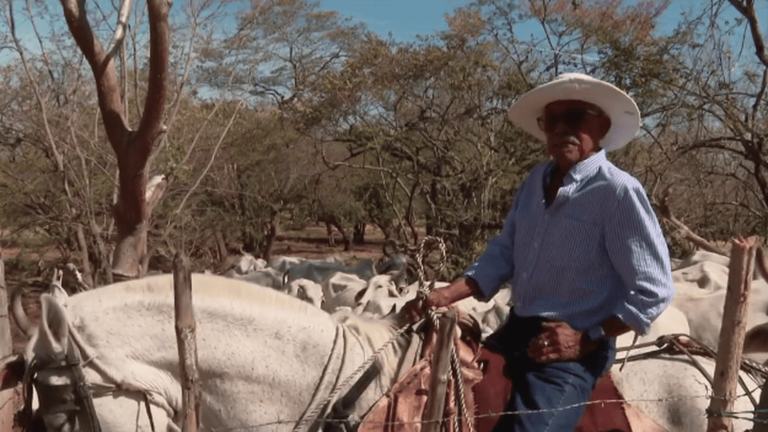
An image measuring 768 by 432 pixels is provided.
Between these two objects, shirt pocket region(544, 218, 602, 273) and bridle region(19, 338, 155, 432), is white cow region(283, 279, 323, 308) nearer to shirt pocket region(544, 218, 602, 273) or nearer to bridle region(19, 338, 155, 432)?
shirt pocket region(544, 218, 602, 273)

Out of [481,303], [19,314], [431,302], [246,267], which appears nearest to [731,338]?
[431,302]

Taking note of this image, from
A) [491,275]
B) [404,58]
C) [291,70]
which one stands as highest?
[291,70]

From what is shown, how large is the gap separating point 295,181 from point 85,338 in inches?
655

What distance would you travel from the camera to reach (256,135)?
17.5 meters

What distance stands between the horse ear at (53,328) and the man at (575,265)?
1.17 m

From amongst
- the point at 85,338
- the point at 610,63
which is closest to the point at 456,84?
the point at 610,63

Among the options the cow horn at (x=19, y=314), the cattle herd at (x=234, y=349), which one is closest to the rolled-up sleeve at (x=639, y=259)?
the cattle herd at (x=234, y=349)

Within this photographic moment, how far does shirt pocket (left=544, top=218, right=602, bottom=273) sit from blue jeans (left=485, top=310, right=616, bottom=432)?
0.76 feet

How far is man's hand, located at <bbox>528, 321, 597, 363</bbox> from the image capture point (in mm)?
2357

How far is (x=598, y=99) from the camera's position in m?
2.56

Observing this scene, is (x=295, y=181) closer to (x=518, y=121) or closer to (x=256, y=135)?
(x=256, y=135)

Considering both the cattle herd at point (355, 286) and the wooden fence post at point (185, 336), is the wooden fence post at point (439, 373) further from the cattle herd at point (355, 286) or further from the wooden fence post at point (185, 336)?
the cattle herd at point (355, 286)

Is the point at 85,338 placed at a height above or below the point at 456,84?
below

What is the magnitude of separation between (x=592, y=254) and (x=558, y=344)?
1.03ft
